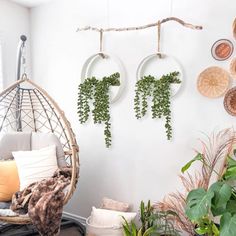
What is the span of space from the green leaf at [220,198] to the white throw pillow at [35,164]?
58.9 inches

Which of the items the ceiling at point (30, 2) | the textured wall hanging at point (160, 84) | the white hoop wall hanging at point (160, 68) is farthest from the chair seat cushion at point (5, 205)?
the ceiling at point (30, 2)

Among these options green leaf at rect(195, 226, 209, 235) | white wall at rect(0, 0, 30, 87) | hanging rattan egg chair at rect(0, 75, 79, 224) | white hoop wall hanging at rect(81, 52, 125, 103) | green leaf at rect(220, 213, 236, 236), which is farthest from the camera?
white wall at rect(0, 0, 30, 87)

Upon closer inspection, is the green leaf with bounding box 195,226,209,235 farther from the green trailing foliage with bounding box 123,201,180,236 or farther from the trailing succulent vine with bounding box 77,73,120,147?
the trailing succulent vine with bounding box 77,73,120,147

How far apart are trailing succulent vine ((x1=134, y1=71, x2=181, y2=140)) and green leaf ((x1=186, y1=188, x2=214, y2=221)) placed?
77cm

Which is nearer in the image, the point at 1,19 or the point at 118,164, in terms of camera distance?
the point at 118,164

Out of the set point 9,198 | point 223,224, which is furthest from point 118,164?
point 223,224

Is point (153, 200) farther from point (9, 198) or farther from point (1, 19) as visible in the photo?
point (1, 19)

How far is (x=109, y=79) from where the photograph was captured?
109 inches

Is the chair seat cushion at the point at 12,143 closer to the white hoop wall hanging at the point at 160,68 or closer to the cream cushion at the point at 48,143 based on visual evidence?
the cream cushion at the point at 48,143

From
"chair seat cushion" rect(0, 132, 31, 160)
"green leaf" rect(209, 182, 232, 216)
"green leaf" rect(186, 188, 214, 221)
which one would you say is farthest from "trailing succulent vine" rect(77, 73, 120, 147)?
"green leaf" rect(209, 182, 232, 216)

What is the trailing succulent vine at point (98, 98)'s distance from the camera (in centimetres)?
269

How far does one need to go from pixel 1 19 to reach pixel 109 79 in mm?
1644

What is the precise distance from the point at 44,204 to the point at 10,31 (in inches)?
93.2

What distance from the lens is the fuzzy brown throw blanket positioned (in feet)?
6.49
